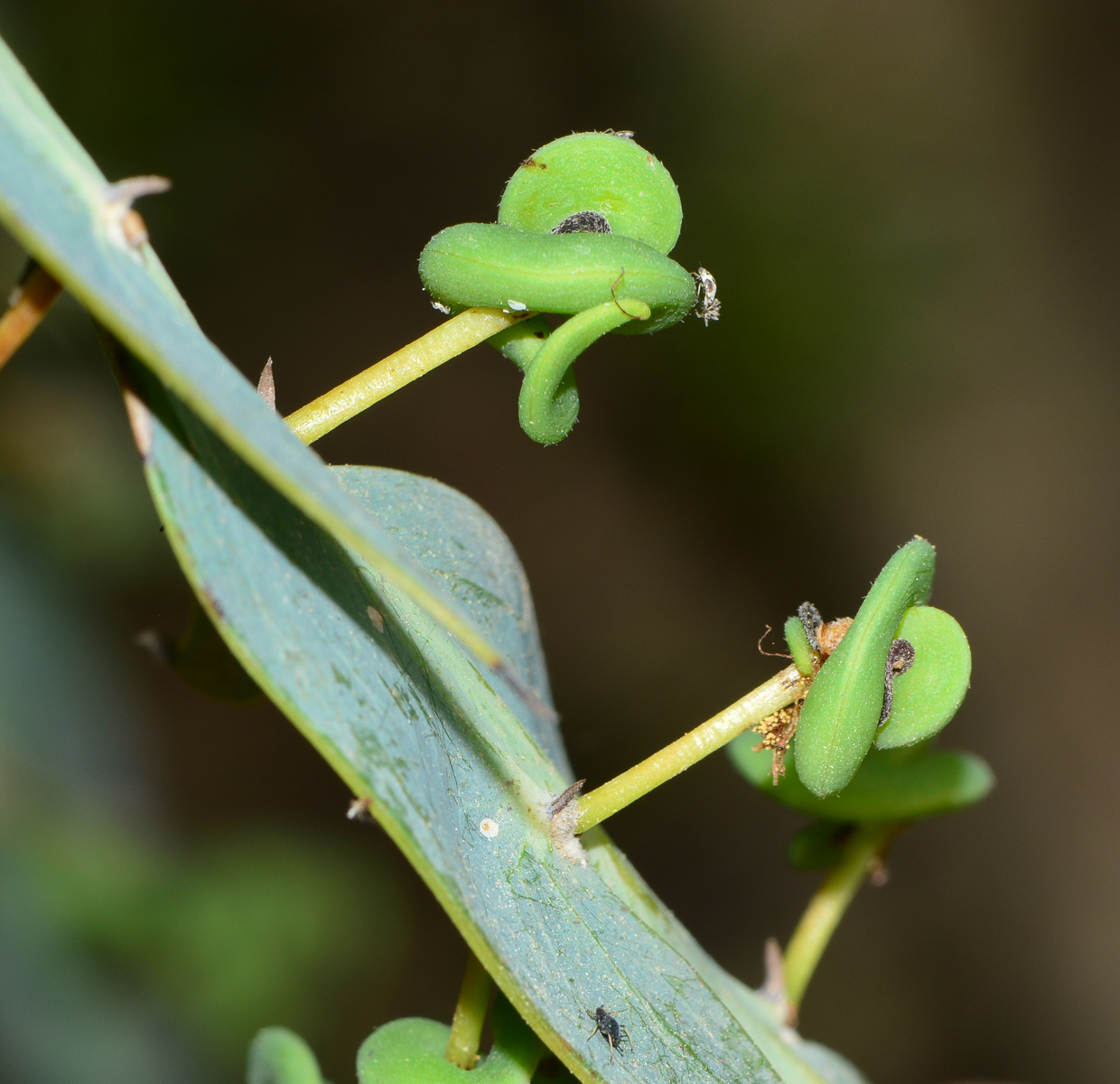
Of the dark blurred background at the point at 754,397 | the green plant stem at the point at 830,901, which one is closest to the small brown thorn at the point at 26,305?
the green plant stem at the point at 830,901

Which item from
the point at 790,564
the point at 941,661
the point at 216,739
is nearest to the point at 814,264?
the point at 790,564

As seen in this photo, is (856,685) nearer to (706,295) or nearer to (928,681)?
(928,681)

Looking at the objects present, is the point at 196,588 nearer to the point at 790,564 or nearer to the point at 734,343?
the point at 734,343

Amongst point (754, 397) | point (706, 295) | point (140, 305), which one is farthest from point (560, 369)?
point (754, 397)

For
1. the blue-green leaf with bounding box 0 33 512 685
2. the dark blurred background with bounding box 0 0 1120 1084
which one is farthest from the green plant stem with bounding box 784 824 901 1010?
the dark blurred background with bounding box 0 0 1120 1084

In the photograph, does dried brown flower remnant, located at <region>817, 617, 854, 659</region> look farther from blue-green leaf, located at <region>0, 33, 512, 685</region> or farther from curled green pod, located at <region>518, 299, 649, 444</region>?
blue-green leaf, located at <region>0, 33, 512, 685</region>

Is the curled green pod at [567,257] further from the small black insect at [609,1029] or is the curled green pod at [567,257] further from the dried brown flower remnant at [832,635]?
the small black insect at [609,1029]
